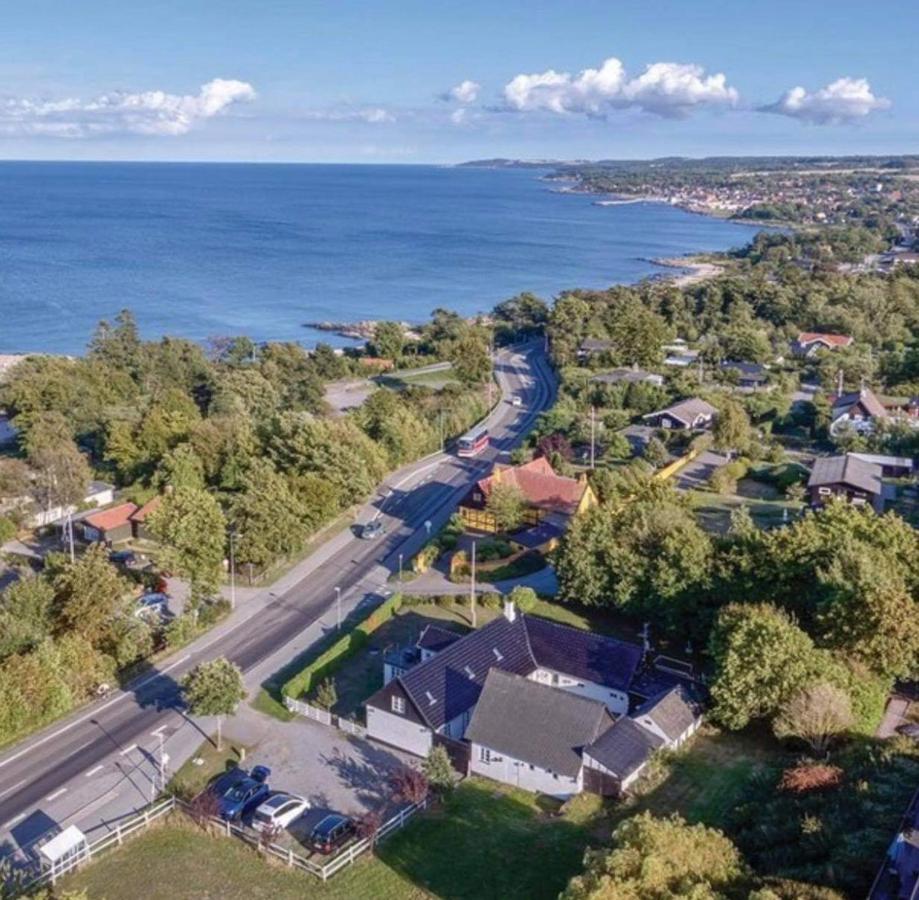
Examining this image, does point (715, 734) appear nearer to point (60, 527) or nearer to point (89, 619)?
point (89, 619)

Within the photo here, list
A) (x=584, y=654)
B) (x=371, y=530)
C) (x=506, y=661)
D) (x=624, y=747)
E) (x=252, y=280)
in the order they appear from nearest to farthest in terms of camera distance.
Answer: (x=624, y=747) < (x=506, y=661) < (x=584, y=654) < (x=371, y=530) < (x=252, y=280)

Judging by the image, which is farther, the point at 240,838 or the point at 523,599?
the point at 523,599

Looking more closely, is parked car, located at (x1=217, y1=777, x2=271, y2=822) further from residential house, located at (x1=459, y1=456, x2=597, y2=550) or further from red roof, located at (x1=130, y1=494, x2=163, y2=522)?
red roof, located at (x1=130, y1=494, x2=163, y2=522)

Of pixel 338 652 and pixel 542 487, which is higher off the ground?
pixel 542 487

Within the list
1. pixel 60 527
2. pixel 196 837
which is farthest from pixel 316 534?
pixel 196 837

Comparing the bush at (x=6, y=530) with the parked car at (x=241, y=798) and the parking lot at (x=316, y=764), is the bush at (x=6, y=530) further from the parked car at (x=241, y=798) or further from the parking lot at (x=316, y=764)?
the parked car at (x=241, y=798)

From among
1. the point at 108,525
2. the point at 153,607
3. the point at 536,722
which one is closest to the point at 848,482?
the point at 536,722

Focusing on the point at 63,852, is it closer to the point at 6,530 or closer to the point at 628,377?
the point at 6,530
